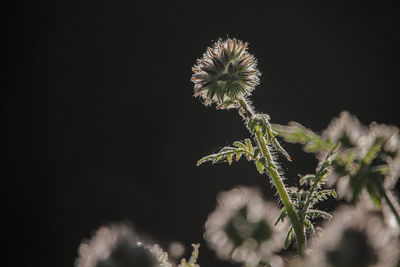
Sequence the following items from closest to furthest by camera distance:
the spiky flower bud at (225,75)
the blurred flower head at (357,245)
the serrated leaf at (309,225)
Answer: the blurred flower head at (357,245) → the serrated leaf at (309,225) → the spiky flower bud at (225,75)

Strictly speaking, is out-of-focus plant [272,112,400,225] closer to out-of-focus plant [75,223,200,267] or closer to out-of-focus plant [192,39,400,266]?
out-of-focus plant [192,39,400,266]

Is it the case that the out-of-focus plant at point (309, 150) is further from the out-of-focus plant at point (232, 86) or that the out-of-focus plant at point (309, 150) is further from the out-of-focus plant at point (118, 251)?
the out-of-focus plant at point (118, 251)

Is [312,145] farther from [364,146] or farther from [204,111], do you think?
[204,111]

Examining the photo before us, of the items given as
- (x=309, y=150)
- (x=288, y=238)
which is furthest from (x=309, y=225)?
(x=309, y=150)

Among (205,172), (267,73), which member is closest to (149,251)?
(205,172)

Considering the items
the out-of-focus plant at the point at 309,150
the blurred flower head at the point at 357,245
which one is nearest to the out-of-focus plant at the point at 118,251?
the out-of-focus plant at the point at 309,150
